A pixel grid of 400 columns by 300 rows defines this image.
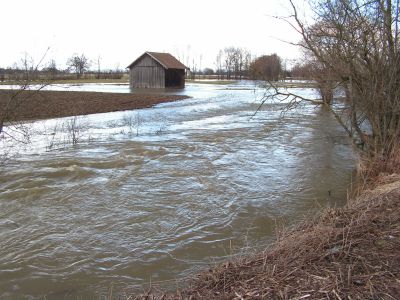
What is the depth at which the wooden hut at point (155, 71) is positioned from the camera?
58.5m

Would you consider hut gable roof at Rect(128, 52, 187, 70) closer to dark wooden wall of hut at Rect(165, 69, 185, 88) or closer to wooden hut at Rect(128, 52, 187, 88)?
A: wooden hut at Rect(128, 52, 187, 88)

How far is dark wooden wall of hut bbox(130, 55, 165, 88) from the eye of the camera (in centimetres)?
5869

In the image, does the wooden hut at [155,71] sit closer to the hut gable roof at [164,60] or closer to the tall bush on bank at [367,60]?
the hut gable roof at [164,60]

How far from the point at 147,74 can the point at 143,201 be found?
5236cm

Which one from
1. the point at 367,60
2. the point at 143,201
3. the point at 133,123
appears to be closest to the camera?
the point at 143,201

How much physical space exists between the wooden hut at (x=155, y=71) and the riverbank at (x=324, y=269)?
54.2 metres

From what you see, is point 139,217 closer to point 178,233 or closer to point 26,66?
point 178,233

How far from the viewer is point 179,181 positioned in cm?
1074

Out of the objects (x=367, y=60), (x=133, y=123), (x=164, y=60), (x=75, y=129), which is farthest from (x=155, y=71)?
(x=367, y=60)

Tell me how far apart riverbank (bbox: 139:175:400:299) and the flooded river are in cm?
157

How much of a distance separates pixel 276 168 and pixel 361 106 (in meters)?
2.99

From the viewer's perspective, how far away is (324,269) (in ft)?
13.1

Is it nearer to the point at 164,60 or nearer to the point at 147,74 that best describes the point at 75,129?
the point at 147,74

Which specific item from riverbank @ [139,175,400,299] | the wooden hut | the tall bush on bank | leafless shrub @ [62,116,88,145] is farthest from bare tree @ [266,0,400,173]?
the wooden hut
